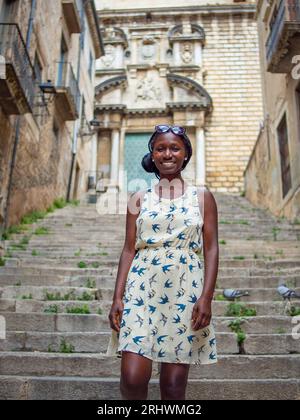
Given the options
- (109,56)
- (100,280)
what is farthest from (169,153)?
(109,56)

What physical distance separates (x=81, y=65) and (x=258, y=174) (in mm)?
8217

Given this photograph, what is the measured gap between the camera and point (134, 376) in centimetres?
218

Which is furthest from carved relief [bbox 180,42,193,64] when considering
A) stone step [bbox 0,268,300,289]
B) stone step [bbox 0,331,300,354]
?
stone step [bbox 0,331,300,354]

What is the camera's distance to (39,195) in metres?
12.7

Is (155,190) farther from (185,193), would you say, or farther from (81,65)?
(81,65)

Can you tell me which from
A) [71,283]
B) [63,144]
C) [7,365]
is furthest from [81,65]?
[7,365]

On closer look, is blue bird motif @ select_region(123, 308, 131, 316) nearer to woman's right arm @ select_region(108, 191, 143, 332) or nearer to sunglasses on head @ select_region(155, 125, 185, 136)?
woman's right arm @ select_region(108, 191, 143, 332)

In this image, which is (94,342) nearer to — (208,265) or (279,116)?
(208,265)

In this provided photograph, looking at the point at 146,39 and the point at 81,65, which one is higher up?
the point at 146,39

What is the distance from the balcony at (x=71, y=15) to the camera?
579 inches

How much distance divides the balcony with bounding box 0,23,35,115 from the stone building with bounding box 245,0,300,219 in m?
5.37

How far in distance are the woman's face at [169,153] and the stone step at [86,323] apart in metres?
2.63

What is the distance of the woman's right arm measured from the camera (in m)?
2.46

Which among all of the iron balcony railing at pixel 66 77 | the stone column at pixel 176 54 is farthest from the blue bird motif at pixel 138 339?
the stone column at pixel 176 54
